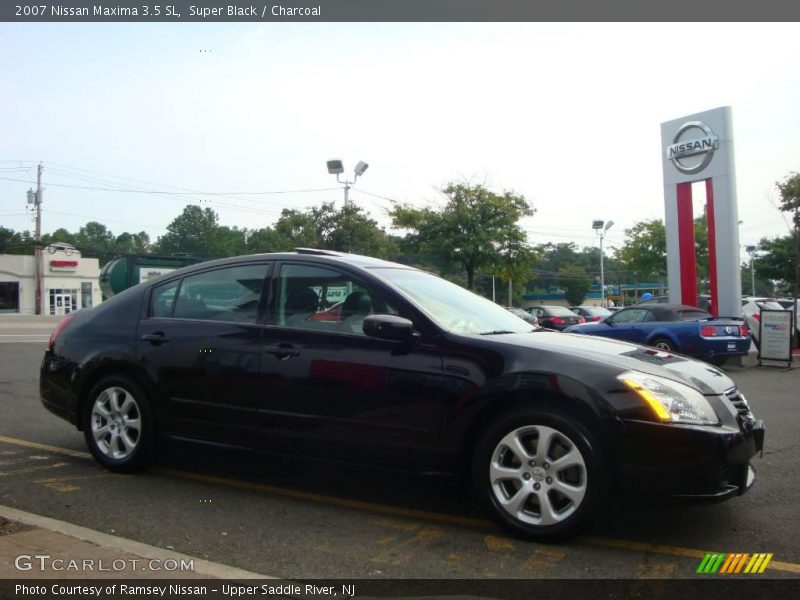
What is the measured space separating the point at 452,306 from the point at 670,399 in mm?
1542

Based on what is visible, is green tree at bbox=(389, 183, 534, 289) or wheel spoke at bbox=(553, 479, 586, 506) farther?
green tree at bbox=(389, 183, 534, 289)

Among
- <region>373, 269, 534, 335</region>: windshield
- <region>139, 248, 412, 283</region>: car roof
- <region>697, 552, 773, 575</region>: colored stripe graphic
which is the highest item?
<region>139, 248, 412, 283</region>: car roof

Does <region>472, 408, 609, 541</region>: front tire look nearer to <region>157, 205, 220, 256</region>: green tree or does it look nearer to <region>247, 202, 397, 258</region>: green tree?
<region>247, 202, 397, 258</region>: green tree

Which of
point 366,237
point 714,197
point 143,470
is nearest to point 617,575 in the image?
point 143,470

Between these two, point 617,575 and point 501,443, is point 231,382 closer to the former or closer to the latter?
point 501,443

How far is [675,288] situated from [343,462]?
1684 cm

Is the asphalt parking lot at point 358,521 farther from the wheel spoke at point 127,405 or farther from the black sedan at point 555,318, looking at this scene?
the black sedan at point 555,318

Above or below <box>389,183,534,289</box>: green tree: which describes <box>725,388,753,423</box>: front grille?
below

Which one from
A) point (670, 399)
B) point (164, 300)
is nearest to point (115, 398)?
point (164, 300)

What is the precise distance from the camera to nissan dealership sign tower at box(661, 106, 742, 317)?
685 inches

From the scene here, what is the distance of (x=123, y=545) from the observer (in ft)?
11.6

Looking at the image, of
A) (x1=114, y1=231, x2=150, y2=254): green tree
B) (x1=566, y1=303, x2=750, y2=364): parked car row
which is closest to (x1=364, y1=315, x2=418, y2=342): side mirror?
(x1=566, y1=303, x2=750, y2=364): parked car row

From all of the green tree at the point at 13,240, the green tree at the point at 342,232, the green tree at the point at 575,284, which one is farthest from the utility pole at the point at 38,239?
the green tree at the point at 575,284

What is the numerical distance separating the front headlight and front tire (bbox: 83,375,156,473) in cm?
325
